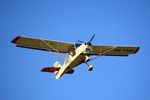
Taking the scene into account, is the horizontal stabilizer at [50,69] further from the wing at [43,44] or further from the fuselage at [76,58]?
the wing at [43,44]

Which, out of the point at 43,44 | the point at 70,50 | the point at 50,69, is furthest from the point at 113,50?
the point at 43,44

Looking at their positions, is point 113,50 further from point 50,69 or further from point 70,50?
point 50,69

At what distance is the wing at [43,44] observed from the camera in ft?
82.1

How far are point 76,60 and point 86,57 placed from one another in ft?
2.95

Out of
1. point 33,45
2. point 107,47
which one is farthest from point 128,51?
point 33,45

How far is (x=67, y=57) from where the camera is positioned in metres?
25.9

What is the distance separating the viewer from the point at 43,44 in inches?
1016

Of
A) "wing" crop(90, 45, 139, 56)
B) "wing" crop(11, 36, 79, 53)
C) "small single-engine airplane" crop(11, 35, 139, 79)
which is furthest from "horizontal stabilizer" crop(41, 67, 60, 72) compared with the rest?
"wing" crop(90, 45, 139, 56)

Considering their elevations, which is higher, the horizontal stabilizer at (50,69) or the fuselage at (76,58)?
the horizontal stabilizer at (50,69)

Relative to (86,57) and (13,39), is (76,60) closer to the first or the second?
(86,57)

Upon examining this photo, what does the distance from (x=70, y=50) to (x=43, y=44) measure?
7.09 ft

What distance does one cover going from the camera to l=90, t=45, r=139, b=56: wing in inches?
1075

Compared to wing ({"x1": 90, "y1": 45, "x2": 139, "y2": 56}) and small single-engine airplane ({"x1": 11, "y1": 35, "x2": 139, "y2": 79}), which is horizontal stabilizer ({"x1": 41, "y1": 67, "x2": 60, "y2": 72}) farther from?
wing ({"x1": 90, "y1": 45, "x2": 139, "y2": 56})

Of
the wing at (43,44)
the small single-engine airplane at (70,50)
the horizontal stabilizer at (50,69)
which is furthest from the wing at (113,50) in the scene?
the horizontal stabilizer at (50,69)
